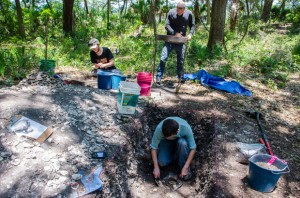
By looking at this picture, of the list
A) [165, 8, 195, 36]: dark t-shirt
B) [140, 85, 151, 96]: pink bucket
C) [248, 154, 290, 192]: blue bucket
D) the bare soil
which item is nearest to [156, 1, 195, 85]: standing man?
[165, 8, 195, 36]: dark t-shirt

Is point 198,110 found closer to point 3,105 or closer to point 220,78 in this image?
point 220,78

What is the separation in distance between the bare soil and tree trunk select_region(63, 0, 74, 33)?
5888mm

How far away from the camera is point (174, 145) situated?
355 centimetres

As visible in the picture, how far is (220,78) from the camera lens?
227 inches

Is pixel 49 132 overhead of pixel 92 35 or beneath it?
beneath

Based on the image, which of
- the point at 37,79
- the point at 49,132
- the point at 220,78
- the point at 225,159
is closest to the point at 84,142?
the point at 49,132

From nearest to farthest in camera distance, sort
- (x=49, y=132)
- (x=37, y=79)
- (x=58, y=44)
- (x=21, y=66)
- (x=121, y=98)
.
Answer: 1. (x=49, y=132)
2. (x=121, y=98)
3. (x=37, y=79)
4. (x=21, y=66)
5. (x=58, y=44)

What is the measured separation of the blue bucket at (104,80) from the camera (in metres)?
4.69

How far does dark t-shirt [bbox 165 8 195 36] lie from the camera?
5.40 meters

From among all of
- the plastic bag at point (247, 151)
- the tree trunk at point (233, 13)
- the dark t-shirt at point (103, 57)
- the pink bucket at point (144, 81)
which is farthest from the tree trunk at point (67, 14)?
the plastic bag at point (247, 151)

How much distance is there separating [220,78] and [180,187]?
10.1 feet

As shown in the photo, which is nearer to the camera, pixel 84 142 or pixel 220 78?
pixel 84 142

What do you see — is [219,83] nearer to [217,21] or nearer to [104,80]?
[104,80]

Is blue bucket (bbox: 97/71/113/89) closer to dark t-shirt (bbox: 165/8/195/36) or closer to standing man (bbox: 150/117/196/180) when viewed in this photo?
dark t-shirt (bbox: 165/8/195/36)
